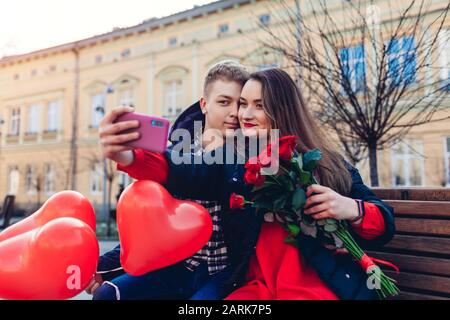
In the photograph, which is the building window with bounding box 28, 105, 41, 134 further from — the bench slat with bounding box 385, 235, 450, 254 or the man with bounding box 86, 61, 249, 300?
the bench slat with bounding box 385, 235, 450, 254

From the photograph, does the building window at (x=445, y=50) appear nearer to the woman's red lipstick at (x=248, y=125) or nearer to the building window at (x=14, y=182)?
the woman's red lipstick at (x=248, y=125)

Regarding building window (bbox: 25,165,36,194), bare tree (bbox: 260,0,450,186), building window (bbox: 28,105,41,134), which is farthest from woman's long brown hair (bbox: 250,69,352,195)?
building window (bbox: 28,105,41,134)

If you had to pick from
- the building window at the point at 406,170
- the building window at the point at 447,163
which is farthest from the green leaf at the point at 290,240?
the building window at the point at 406,170

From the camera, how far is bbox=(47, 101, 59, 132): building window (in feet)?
67.8

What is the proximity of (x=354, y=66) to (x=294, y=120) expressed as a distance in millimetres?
4413

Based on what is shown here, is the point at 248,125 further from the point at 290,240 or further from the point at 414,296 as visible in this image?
the point at 414,296

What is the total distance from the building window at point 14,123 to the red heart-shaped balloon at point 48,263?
23.2 meters

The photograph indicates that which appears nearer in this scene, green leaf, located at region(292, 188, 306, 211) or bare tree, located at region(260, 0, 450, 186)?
green leaf, located at region(292, 188, 306, 211)

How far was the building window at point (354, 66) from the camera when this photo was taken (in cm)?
522

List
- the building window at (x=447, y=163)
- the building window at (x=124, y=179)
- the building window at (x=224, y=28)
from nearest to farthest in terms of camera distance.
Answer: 1. the building window at (x=447, y=163)
2. the building window at (x=224, y=28)
3. the building window at (x=124, y=179)

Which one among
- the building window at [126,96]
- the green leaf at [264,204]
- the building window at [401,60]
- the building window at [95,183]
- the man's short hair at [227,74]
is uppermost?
the building window at [126,96]

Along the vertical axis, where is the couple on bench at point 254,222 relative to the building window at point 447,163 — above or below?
below

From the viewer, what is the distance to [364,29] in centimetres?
498

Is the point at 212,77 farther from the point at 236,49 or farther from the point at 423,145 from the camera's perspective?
the point at 236,49
